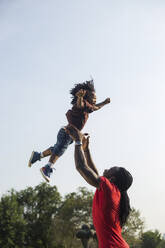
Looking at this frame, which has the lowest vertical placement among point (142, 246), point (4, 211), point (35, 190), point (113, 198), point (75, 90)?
point (113, 198)

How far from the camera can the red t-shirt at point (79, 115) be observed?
532 centimetres

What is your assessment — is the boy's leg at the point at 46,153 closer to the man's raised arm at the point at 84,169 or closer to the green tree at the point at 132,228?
the man's raised arm at the point at 84,169

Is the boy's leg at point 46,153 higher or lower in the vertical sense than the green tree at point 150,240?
lower

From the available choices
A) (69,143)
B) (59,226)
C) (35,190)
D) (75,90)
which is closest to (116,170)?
(69,143)

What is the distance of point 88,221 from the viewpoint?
1518 inches

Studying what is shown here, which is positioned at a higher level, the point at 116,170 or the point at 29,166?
the point at 29,166

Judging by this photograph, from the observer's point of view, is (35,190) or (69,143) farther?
(35,190)

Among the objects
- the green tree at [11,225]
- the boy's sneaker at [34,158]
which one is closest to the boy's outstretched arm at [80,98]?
the boy's sneaker at [34,158]

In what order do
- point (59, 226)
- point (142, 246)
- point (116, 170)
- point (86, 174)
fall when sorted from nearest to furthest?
point (86, 174), point (116, 170), point (59, 226), point (142, 246)

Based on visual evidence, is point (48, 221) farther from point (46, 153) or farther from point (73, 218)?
point (46, 153)

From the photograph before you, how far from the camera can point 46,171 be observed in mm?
5465

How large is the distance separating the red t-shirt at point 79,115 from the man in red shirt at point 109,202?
1209 millimetres

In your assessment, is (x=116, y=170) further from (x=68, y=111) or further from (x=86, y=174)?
(x=68, y=111)

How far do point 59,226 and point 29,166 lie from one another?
38401mm
